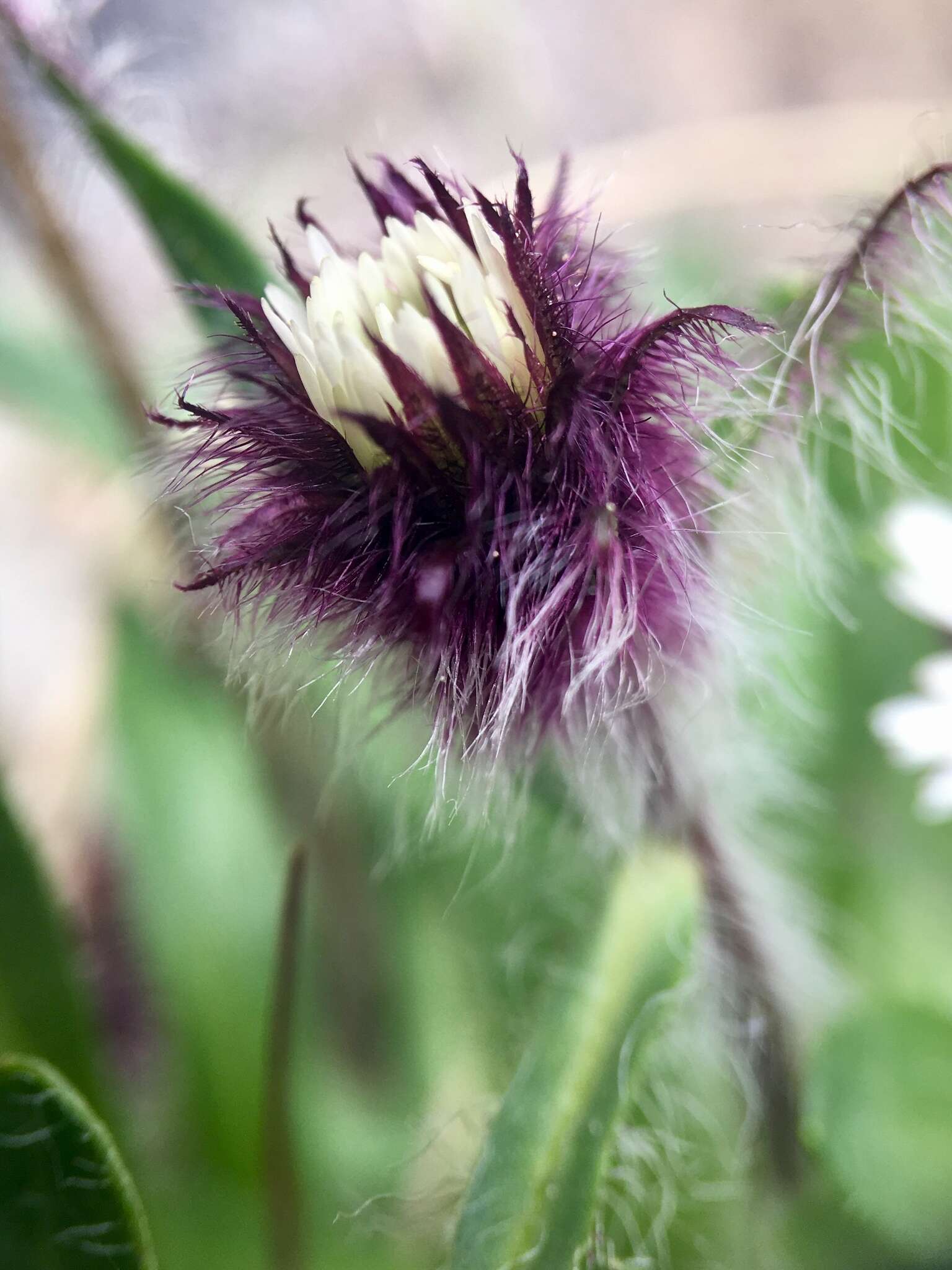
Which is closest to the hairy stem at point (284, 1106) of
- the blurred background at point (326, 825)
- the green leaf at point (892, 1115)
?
the blurred background at point (326, 825)

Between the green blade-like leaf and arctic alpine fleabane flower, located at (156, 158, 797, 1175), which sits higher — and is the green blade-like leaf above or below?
above

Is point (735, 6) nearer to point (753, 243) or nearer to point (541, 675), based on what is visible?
point (753, 243)

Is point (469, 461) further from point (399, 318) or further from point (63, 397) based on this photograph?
point (63, 397)

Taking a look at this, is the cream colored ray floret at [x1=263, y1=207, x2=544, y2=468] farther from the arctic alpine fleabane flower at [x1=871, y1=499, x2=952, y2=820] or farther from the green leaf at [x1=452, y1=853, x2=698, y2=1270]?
the arctic alpine fleabane flower at [x1=871, y1=499, x2=952, y2=820]

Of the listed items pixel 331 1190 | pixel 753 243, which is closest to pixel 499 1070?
pixel 331 1190

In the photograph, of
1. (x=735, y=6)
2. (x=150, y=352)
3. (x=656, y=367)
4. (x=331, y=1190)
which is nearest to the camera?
(x=656, y=367)

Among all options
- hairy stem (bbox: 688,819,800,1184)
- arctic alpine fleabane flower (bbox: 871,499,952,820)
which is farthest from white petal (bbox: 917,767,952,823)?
hairy stem (bbox: 688,819,800,1184)

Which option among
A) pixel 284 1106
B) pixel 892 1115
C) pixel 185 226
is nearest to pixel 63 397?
pixel 185 226

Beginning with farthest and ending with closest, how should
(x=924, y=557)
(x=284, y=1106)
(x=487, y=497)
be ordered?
(x=924, y=557) < (x=284, y=1106) < (x=487, y=497)
